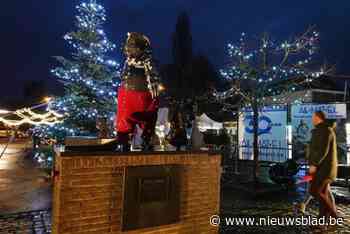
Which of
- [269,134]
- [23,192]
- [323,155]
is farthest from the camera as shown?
[269,134]

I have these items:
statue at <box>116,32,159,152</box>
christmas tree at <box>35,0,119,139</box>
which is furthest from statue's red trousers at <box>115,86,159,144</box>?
christmas tree at <box>35,0,119,139</box>

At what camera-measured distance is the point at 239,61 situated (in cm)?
1168

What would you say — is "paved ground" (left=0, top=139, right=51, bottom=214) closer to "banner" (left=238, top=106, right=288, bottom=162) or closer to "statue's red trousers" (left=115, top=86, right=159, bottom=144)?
"statue's red trousers" (left=115, top=86, right=159, bottom=144)

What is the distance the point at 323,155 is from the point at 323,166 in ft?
0.62

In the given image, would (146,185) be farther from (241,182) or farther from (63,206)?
(241,182)

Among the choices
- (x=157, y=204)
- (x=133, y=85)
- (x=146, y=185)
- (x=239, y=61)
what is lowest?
(x=157, y=204)

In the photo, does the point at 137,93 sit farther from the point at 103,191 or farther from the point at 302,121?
the point at 302,121

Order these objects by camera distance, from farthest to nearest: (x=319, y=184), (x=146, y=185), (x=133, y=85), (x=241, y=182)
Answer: (x=241, y=182) → (x=319, y=184) → (x=133, y=85) → (x=146, y=185)

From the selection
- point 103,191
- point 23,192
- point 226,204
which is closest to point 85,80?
point 23,192

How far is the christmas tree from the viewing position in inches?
555

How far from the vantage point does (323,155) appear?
211 inches

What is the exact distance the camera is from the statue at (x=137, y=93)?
443 centimetres

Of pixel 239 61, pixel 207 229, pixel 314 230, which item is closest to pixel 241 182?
pixel 239 61

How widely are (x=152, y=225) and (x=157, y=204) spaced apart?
0.27 m
